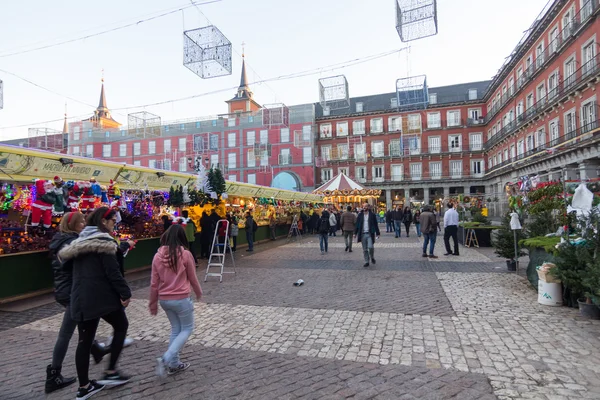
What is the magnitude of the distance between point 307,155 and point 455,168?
1761 centimetres

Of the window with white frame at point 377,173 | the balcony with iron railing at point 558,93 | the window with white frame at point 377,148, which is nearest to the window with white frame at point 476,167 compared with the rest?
the balcony with iron railing at point 558,93

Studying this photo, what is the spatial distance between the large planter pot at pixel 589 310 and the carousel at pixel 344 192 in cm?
1386

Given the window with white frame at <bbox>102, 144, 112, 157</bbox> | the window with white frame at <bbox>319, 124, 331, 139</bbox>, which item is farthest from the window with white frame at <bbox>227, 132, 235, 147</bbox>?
the window with white frame at <bbox>102, 144, 112, 157</bbox>

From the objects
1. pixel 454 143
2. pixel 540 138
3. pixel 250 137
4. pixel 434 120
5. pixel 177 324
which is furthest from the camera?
pixel 250 137

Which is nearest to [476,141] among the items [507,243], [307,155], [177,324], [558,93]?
[558,93]

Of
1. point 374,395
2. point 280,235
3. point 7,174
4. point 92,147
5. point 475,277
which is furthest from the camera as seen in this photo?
point 92,147

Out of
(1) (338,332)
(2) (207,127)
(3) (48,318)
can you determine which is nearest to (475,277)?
(1) (338,332)

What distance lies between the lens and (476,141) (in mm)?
40656

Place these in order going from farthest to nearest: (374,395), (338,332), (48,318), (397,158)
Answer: (397,158)
(48,318)
(338,332)
(374,395)

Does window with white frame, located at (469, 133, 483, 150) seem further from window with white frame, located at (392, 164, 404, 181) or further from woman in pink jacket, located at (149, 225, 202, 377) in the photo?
woman in pink jacket, located at (149, 225, 202, 377)

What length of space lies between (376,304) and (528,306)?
2.25 meters

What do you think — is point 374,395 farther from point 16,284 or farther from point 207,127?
point 207,127

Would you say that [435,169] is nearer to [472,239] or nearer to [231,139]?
[231,139]

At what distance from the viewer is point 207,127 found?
149 ft
